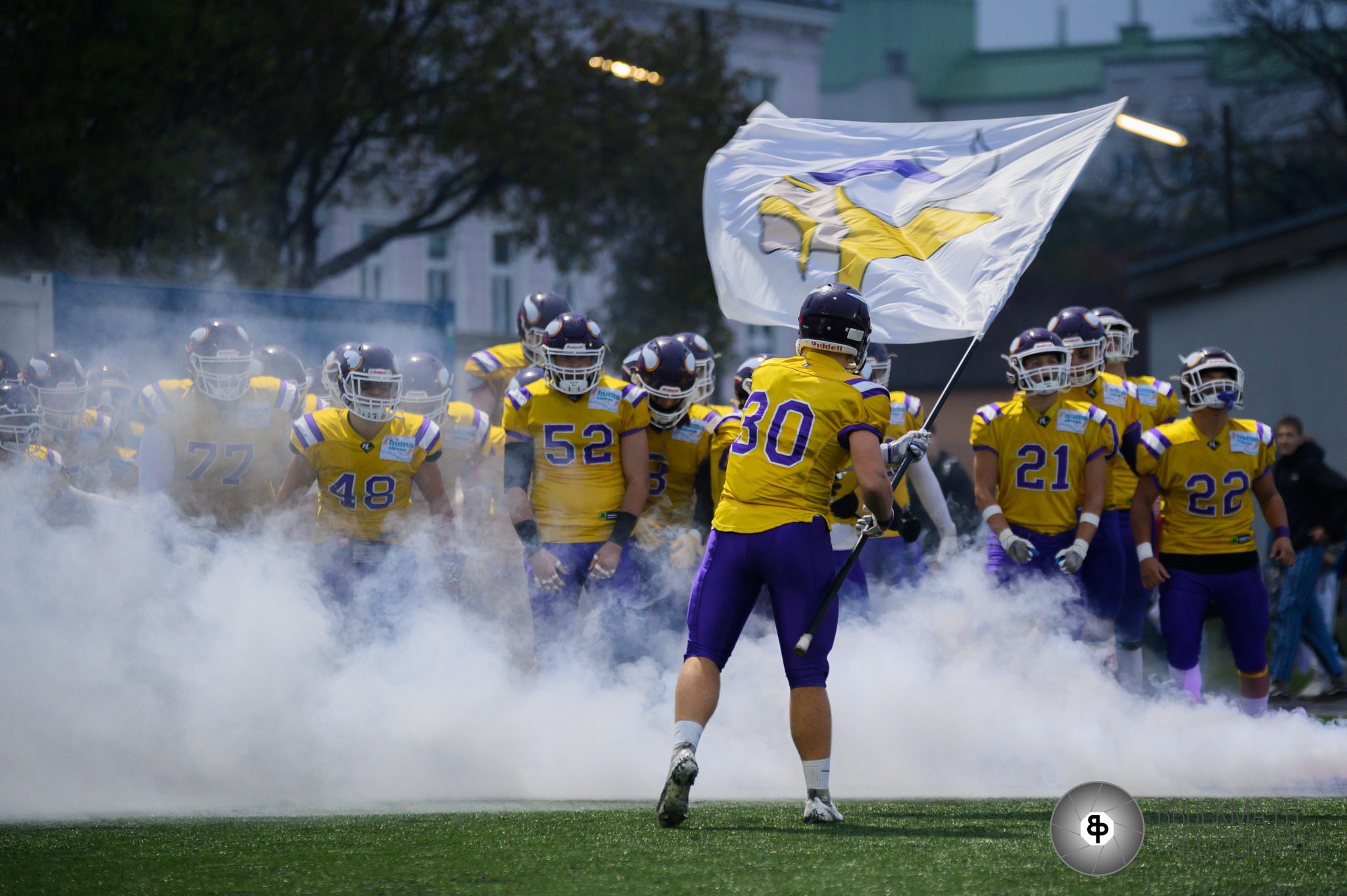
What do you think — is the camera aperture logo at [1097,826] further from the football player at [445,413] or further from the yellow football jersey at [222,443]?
the yellow football jersey at [222,443]

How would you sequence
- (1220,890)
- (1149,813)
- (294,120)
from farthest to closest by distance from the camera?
(294,120) → (1149,813) → (1220,890)

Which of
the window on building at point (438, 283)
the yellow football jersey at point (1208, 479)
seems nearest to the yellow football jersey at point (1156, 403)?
the yellow football jersey at point (1208, 479)

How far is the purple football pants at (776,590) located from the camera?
5.21m

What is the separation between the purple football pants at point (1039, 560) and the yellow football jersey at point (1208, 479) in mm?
504

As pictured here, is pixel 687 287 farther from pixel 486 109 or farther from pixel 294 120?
pixel 294 120

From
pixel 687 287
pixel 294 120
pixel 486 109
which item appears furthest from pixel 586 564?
pixel 687 287

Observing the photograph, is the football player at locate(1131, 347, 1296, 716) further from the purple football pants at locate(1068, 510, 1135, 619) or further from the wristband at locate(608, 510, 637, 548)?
the wristband at locate(608, 510, 637, 548)

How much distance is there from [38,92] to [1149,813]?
45.2 ft

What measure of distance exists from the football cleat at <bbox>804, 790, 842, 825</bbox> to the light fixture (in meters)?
16.7

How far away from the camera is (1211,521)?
7328mm

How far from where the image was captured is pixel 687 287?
79.1 ft

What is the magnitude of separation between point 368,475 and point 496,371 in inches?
69.1

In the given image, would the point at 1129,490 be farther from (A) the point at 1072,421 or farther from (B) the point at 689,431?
(B) the point at 689,431

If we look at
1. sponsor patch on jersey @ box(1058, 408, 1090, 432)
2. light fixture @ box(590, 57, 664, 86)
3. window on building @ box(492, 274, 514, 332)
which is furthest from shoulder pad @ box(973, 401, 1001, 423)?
window on building @ box(492, 274, 514, 332)
